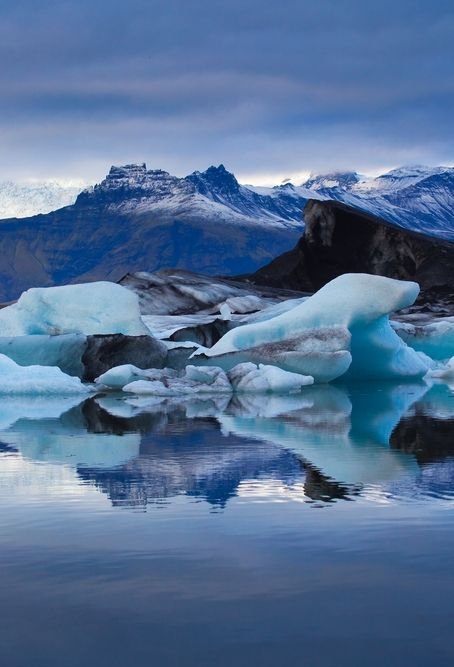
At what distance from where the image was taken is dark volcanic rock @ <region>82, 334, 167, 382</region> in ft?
87.5

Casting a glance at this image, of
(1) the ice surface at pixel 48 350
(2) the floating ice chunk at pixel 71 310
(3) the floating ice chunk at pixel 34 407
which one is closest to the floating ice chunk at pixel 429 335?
(2) the floating ice chunk at pixel 71 310

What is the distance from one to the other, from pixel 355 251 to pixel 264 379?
3378 cm

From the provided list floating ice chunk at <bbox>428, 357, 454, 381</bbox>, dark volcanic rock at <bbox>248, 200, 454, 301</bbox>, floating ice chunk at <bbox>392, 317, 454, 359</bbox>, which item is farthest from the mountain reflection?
dark volcanic rock at <bbox>248, 200, 454, 301</bbox>

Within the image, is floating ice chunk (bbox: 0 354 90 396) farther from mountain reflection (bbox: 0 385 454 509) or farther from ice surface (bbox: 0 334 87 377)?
ice surface (bbox: 0 334 87 377)

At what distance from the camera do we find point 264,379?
23.2 m

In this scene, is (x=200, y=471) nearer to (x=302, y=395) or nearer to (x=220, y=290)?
(x=302, y=395)

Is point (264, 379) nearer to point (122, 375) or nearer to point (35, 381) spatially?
point (122, 375)

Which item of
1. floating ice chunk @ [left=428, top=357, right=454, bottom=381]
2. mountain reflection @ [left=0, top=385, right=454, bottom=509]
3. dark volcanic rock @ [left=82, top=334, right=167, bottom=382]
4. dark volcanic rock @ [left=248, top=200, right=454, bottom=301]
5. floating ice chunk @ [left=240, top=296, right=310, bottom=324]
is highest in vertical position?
dark volcanic rock @ [left=248, top=200, right=454, bottom=301]

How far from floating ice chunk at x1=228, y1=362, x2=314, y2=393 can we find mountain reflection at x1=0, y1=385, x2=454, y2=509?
1.12 m

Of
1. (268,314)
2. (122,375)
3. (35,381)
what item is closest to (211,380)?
(122,375)

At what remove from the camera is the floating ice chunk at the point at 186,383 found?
2281cm

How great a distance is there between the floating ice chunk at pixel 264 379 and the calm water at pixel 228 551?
9246mm

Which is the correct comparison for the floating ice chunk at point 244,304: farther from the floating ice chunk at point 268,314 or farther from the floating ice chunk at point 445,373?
the floating ice chunk at point 445,373

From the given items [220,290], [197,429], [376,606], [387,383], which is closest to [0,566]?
[376,606]
